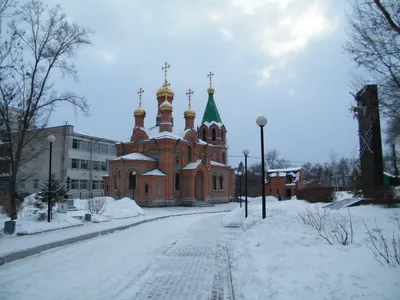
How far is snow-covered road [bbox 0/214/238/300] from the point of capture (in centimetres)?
543

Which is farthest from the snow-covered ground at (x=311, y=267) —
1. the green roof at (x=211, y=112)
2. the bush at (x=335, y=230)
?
the green roof at (x=211, y=112)

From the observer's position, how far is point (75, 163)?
4862cm

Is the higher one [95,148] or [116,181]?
[95,148]

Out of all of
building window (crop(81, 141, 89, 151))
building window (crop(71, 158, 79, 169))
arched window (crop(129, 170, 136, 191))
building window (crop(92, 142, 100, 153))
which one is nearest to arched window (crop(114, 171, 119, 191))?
arched window (crop(129, 170, 136, 191))

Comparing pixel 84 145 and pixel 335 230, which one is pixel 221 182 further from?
pixel 335 230

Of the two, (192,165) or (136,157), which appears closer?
(136,157)

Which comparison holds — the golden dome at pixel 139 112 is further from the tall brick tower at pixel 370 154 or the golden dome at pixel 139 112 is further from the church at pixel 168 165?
the tall brick tower at pixel 370 154

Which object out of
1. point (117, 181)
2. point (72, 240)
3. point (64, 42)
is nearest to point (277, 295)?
point (72, 240)

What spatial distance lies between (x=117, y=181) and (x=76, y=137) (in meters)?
18.3

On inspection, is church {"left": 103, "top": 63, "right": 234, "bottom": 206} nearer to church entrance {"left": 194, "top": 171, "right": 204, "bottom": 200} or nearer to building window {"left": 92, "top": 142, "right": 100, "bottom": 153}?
church entrance {"left": 194, "top": 171, "right": 204, "bottom": 200}

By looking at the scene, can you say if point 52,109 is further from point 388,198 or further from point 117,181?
point 117,181

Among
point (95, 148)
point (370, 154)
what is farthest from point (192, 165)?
point (370, 154)

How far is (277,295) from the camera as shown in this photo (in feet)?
15.1

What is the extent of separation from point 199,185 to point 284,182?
69.4 feet
